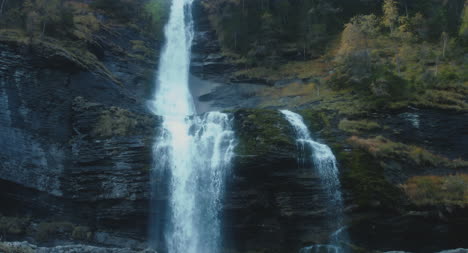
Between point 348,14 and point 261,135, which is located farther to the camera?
point 348,14

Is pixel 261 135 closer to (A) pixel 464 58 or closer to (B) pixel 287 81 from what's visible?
(B) pixel 287 81

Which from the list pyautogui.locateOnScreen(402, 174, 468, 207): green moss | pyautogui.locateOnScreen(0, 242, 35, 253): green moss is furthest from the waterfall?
pyautogui.locateOnScreen(0, 242, 35, 253): green moss

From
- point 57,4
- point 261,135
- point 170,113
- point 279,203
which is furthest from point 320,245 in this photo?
point 57,4

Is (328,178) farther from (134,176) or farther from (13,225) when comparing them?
(13,225)

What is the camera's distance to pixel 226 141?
21.0 m

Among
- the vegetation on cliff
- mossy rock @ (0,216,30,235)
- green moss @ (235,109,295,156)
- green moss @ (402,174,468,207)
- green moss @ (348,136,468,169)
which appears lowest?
mossy rock @ (0,216,30,235)

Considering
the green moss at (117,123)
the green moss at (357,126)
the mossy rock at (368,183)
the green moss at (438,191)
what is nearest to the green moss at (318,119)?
the green moss at (357,126)

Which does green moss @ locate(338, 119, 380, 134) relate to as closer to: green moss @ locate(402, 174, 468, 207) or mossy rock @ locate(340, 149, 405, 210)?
mossy rock @ locate(340, 149, 405, 210)

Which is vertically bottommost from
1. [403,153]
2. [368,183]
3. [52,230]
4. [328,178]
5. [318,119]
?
[52,230]

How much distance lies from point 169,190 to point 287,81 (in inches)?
719

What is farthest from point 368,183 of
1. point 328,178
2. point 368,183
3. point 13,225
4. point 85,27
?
point 85,27

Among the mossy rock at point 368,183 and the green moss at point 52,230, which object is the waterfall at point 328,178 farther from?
the green moss at point 52,230

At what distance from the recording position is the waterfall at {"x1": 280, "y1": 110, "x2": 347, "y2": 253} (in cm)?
Answer: 1833

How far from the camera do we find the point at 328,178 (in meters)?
19.3
